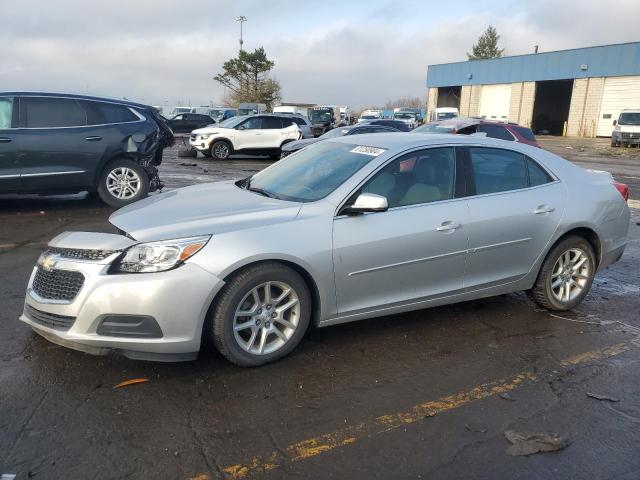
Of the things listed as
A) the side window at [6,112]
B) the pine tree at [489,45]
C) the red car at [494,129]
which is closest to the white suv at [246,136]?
the red car at [494,129]

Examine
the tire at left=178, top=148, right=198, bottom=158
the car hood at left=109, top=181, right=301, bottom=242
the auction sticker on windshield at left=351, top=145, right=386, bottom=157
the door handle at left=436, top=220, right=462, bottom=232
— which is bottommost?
the tire at left=178, top=148, right=198, bottom=158

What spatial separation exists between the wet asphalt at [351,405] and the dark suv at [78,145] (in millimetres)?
3940

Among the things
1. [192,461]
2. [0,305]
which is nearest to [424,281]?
[192,461]

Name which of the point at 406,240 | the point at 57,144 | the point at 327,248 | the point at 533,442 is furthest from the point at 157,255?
the point at 57,144

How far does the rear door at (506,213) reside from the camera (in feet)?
14.9

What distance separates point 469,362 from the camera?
406 cm

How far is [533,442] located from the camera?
10.2 ft

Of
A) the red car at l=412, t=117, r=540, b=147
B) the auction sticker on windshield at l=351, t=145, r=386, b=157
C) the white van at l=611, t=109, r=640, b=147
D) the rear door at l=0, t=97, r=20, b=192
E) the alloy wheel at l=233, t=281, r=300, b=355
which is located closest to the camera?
the alloy wheel at l=233, t=281, r=300, b=355

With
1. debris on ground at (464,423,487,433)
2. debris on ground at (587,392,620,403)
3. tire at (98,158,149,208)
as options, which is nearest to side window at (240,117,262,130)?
tire at (98,158,149,208)

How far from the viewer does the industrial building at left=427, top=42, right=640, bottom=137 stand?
137 ft

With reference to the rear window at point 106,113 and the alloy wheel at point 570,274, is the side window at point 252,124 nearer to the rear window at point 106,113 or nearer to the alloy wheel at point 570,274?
the rear window at point 106,113

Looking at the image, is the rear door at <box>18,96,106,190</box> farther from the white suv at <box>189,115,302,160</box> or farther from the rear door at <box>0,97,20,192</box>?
the white suv at <box>189,115,302,160</box>

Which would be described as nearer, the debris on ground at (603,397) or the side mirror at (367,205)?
the debris on ground at (603,397)

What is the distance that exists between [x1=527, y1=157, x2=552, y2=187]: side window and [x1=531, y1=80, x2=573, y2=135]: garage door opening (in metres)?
48.7
